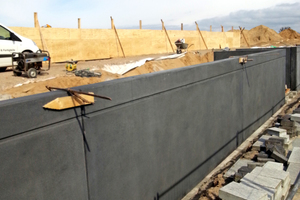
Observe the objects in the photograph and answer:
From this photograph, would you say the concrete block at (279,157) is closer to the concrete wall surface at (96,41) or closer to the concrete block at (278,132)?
the concrete block at (278,132)

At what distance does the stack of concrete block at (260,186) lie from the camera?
4340mm

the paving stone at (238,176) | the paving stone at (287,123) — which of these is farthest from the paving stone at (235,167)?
the paving stone at (287,123)

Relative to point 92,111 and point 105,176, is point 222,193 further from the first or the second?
point 92,111

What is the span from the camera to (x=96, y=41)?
2428 centimetres

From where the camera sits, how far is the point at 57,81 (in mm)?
13656

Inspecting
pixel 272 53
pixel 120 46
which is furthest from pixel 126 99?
pixel 120 46

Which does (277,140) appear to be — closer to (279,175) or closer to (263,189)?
(279,175)

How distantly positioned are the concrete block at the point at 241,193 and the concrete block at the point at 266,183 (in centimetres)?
22

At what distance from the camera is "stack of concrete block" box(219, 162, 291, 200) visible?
4.34 m

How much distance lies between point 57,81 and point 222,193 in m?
10.8

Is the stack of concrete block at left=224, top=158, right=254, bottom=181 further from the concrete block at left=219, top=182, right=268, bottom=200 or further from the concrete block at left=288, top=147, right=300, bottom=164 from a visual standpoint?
the concrete block at left=288, top=147, right=300, bottom=164

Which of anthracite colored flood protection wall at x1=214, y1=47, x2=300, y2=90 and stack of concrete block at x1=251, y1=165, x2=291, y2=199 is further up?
anthracite colored flood protection wall at x1=214, y1=47, x2=300, y2=90

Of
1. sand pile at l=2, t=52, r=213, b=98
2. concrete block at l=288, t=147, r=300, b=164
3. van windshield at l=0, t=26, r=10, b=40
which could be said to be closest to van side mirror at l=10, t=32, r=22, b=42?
van windshield at l=0, t=26, r=10, b=40

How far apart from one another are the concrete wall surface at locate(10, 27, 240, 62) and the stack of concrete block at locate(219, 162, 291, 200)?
18.0 m
